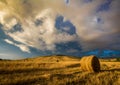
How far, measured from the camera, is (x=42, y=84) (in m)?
12.9

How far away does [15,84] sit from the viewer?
12898 millimetres

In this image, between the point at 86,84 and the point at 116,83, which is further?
the point at 116,83

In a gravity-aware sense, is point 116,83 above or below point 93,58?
below

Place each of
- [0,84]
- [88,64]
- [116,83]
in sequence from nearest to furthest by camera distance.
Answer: [0,84] < [116,83] < [88,64]

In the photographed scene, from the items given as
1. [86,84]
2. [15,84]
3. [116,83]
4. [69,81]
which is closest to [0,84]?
[15,84]

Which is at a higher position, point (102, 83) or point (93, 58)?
point (93, 58)

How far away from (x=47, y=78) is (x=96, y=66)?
9.84m

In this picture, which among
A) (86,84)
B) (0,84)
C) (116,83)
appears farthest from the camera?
(116,83)

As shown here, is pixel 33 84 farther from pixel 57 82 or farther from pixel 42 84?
pixel 57 82

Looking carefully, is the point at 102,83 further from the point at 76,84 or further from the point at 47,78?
the point at 47,78

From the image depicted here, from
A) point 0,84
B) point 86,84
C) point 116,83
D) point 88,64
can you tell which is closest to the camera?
point 0,84

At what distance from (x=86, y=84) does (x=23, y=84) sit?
163 inches

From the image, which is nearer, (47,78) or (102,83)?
(102,83)

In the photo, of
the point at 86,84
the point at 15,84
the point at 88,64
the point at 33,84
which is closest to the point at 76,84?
the point at 86,84
